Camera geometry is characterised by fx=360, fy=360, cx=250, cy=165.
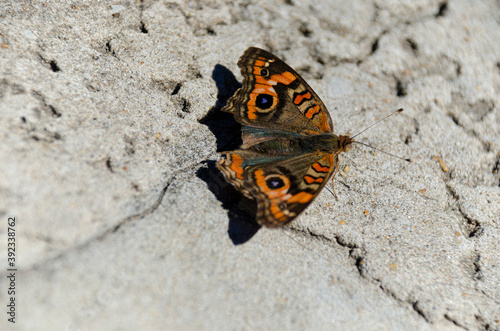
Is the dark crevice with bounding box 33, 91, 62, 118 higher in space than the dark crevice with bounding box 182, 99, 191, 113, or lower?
lower

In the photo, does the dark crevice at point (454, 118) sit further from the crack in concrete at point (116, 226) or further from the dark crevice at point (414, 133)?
the crack in concrete at point (116, 226)

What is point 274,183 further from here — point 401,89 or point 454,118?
point 454,118

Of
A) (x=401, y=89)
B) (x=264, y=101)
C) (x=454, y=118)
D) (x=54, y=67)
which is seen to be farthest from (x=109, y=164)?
(x=454, y=118)

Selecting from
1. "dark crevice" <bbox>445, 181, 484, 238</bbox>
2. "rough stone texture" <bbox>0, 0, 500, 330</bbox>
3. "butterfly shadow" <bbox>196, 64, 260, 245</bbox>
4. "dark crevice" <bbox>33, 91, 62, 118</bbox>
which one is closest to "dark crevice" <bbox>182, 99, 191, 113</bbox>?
"rough stone texture" <bbox>0, 0, 500, 330</bbox>

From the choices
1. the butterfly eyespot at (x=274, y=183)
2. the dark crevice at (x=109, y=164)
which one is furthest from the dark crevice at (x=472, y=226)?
the dark crevice at (x=109, y=164)

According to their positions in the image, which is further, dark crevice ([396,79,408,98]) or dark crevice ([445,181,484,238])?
dark crevice ([396,79,408,98])

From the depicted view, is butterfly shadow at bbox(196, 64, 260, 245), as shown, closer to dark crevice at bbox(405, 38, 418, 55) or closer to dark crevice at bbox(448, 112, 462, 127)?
dark crevice at bbox(405, 38, 418, 55)

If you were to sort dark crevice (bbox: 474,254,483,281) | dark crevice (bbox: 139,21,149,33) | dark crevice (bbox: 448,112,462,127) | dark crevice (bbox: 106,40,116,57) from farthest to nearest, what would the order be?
dark crevice (bbox: 448,112,462,127) < dark crevice (bbox: 139,21,149,33) < dark crevice (bbox: 106,40,116,57) < dark crevice (bbox: 474,254,483,281)

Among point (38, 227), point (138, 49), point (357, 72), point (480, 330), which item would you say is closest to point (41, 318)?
point (38, 227)

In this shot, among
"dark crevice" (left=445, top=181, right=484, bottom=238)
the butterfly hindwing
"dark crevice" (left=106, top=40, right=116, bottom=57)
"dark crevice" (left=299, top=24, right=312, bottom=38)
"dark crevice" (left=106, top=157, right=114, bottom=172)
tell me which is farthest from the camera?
"dark crevice" (left=299, top=24, right=312, bottom=38)
